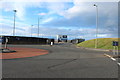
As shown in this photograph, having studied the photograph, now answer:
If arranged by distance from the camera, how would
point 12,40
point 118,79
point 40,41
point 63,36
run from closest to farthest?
point 118,79, point 12,40, point 40,41, point 63,36

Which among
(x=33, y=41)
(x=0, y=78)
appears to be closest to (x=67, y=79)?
(x=0, y=78)

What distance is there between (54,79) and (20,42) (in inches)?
1922

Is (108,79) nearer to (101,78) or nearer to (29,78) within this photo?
(101,78)

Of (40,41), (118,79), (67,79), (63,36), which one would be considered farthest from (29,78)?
(63,36)

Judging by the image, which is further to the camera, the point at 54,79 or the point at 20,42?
the point at 20,42

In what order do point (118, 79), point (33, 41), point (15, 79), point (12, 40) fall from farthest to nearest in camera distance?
point (33, 41)
point (12, 40)
point (118, 79)
point (15, 79)

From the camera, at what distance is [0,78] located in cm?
514

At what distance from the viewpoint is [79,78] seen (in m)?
5.23

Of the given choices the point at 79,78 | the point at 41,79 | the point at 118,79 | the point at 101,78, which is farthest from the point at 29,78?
the point at 118,79

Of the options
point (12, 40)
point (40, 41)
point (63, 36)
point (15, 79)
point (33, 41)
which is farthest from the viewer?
point (63, 36)

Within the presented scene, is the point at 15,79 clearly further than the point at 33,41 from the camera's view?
No

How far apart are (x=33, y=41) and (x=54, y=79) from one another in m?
53.2

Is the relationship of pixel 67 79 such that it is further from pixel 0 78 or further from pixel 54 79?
pixel 0 78

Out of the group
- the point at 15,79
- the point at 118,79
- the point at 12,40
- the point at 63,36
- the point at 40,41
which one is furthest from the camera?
the point at 63,36
